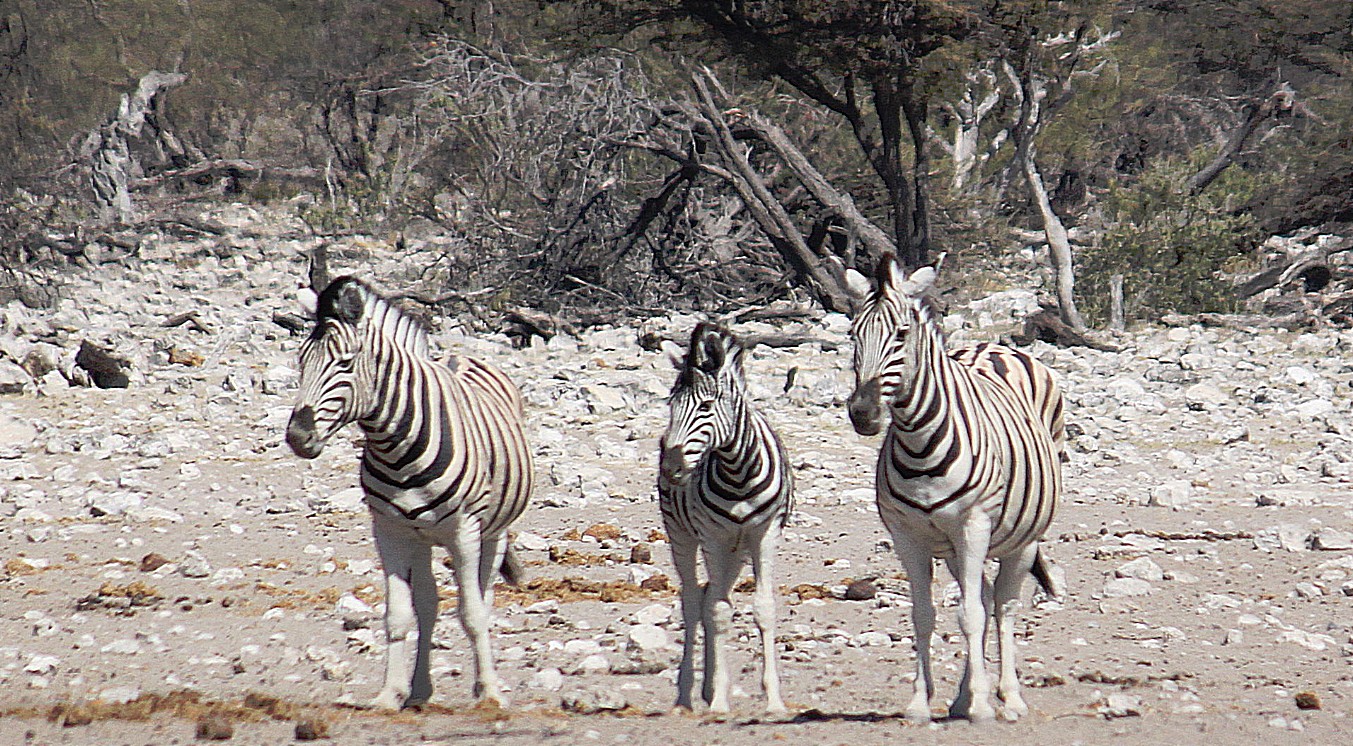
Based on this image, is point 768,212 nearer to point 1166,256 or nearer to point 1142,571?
point 1166,256

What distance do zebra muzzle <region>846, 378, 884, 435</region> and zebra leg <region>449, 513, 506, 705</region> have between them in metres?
1.37

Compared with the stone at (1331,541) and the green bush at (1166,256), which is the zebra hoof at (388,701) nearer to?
the stone at (1331,541)

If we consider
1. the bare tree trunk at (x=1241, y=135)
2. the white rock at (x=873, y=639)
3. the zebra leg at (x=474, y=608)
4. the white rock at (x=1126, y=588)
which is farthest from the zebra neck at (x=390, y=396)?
the bare tree trunk at (x=1241, y=135)

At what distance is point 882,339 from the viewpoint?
14.8 feet

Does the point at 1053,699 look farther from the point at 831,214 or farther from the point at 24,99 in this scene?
the point at 24,99

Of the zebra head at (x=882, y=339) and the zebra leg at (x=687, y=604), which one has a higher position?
the zebra head at (x=882, y=339)

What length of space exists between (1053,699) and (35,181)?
20643mm

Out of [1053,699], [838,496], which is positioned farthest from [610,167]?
[1053,699]

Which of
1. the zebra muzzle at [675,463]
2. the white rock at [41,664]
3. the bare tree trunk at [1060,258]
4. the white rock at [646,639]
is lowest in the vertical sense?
the white rock at [41,664]

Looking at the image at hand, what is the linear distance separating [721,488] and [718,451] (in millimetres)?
120

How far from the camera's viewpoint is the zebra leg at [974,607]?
464 cm

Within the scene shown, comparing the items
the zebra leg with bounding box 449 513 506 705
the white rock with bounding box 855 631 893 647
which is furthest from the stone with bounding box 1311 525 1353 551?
the zebra leg with bounding box 449 513 506 705

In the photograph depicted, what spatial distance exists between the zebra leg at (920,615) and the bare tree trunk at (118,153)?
63.9ft

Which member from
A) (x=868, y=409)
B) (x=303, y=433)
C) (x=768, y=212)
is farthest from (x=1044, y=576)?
(x=768, y=212)
